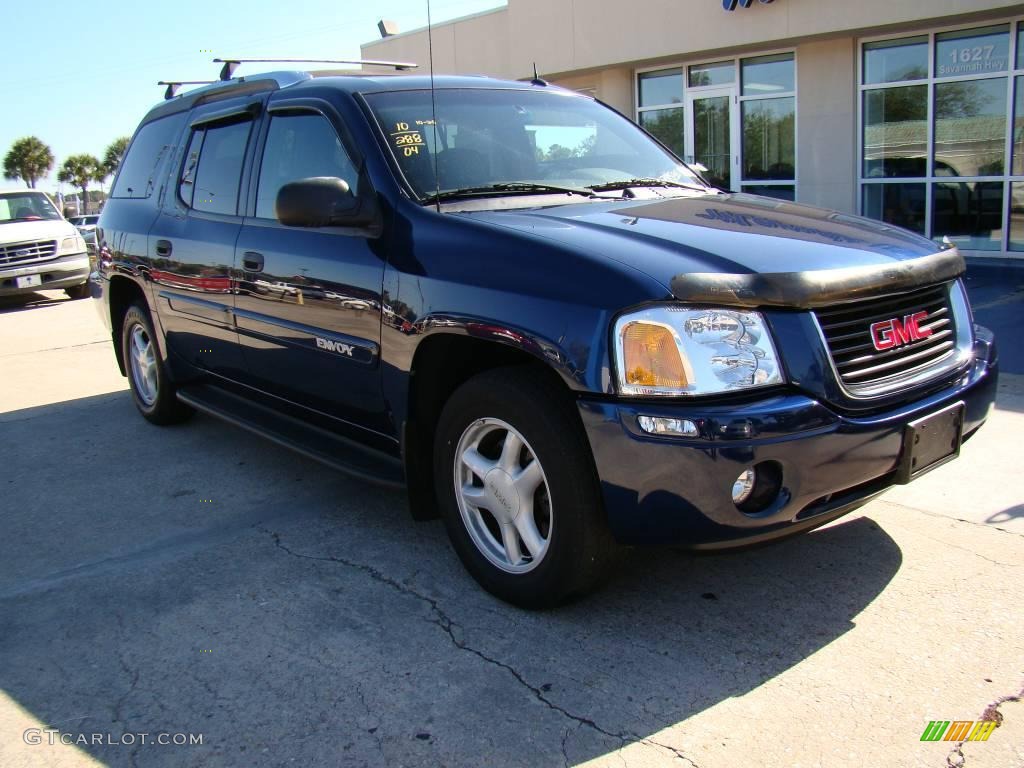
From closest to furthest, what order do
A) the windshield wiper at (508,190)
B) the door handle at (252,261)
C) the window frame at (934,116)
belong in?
the windshield wiper at (508,190)
the door handle at (252,261)
the window frame at (934,116)

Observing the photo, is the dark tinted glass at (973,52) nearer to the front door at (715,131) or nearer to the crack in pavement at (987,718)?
the front door at (715,131)

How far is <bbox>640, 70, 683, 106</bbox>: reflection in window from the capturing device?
14.9 m

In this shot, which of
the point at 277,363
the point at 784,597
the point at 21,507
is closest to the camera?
the point at 784,597

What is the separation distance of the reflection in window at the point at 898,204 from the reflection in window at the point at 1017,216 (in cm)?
111

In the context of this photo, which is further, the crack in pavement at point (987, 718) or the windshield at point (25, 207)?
the windshield at point (25, 207)

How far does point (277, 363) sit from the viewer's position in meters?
4.22

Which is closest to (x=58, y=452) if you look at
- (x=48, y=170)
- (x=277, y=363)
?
(x=277, y=363)

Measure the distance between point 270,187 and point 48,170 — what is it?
8532 cm

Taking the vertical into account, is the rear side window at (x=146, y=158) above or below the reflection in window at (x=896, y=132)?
below

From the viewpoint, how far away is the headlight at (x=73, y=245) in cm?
1410

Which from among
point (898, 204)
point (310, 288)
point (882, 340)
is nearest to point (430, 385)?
point (310, 288)

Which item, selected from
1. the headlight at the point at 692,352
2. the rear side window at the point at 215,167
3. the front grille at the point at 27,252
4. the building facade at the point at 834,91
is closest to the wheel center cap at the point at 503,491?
the headlight at the point at 692,352

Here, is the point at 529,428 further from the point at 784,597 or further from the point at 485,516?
the point at 784,597

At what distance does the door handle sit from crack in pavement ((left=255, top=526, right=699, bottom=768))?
119 centimetres
